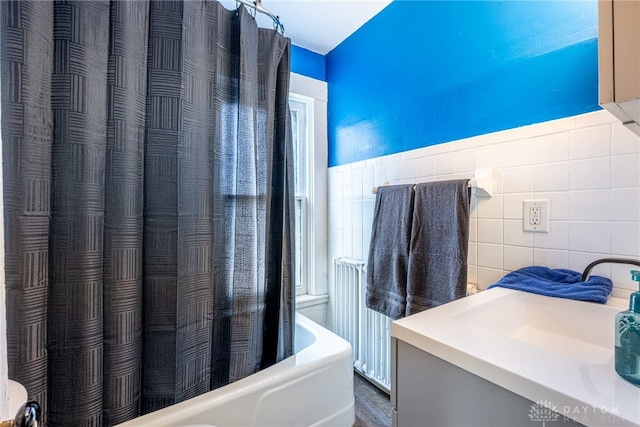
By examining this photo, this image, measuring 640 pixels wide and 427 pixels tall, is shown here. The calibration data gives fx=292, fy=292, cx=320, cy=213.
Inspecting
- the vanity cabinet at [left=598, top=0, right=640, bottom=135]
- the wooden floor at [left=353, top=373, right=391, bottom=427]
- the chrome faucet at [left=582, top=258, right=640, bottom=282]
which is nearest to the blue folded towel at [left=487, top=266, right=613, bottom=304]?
the chrome faucet at [left=582, top=258, right=640, bottom=282]

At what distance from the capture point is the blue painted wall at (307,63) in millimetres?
2072

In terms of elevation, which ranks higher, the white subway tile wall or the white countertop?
the white subway tile wall

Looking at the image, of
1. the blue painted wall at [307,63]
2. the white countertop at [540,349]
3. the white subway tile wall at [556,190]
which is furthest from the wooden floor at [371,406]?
the blue painted wall at [307,63]

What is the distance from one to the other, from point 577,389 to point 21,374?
1329mm

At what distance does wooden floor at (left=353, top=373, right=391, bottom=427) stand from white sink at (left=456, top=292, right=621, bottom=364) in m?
1.05

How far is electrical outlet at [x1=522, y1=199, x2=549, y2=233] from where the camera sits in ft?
3.50

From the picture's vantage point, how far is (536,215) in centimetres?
109

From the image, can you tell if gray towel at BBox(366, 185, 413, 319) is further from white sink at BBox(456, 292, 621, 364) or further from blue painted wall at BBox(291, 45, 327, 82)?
blue painted wall at BBox(291, 45, 327, 82)

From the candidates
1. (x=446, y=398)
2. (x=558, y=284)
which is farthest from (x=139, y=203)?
(x=558, y=284)

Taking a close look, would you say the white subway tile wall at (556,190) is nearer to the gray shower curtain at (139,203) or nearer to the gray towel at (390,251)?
the gray towel at (390,251)

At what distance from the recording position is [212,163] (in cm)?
119

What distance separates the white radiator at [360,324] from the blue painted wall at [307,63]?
1.37m

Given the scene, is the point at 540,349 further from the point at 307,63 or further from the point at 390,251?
the point at 307,63

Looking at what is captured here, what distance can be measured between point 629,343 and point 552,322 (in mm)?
390
